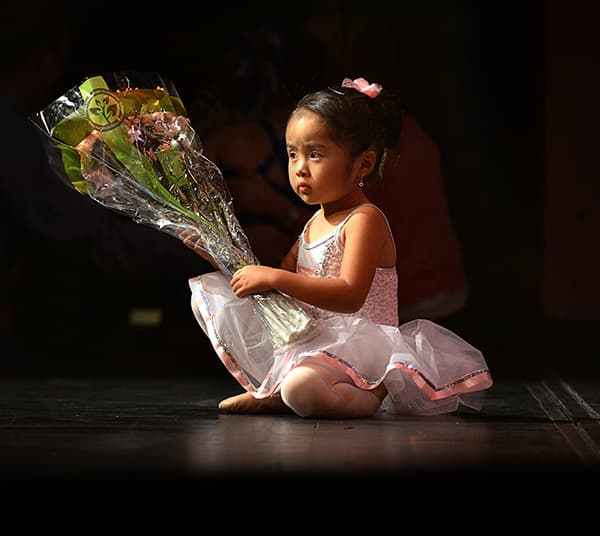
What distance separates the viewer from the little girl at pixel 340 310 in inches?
87.8

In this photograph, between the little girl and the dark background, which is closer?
the little girl

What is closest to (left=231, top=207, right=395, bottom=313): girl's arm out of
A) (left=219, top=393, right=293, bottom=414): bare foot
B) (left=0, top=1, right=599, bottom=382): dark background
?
(left=219, top=393, right=293, bottom=414): bare foot

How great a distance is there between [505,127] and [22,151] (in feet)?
A: 5.72

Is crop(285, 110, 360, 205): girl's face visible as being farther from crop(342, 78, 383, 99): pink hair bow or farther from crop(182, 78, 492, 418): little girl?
crop(342, 78, 383, 99): pink hair bow

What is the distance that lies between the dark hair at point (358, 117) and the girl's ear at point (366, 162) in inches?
0.4

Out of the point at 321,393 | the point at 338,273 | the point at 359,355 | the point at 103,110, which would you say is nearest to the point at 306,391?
the point at 321,393

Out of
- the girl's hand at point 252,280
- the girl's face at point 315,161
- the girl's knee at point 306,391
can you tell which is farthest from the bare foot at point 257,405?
the girl's face at point 315,161

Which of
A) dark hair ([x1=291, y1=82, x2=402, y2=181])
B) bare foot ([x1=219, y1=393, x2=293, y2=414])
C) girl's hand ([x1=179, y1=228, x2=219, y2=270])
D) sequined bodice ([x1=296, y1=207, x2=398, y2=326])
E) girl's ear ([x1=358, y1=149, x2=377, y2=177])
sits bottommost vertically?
bare foot ([x1=219, y1=393, x2=293, y2=414])

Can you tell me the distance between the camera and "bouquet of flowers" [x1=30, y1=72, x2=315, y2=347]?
7.56 ft

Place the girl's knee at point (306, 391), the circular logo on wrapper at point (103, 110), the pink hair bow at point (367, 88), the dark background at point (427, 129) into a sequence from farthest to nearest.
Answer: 1. the dark background at point (427, 129)
2. the pink hair bow at point (367, 88)
3. the circular logo on wrapper at point (103, 110)
4. the girl's knee at point (306, 391)

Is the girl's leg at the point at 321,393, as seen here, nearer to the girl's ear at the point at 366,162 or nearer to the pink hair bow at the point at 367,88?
the girl's ear at the point at 366,162

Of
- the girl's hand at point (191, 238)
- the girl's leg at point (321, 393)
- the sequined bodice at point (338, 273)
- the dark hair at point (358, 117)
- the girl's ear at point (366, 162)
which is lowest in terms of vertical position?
the girl's leg at point (321, 393)

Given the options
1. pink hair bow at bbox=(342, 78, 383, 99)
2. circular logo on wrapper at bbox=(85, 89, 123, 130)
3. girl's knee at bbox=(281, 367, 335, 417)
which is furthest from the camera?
pink hair bow at bbox=(342, 78, 383, 99)

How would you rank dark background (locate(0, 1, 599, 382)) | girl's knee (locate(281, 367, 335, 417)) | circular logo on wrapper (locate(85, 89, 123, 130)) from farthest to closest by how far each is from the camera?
dark background (locate(0, 1, 599, 382))
circular logo on wrapper (locate(85, 89, 123, 130))
girl's knee (locate(281, 367, 335, 417))
